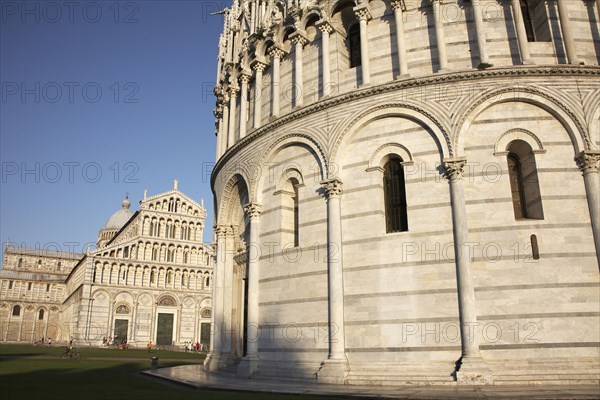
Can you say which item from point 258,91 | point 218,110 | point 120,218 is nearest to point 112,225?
point 120,218

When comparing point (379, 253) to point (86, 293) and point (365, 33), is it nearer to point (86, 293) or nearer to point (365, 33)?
point (365, 33)

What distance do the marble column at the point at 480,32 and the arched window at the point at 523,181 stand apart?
8.47ft

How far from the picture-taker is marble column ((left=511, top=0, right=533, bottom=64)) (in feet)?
45.5

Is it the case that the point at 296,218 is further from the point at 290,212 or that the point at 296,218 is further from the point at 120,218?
the point at 120,218

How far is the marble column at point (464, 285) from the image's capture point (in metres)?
11.7

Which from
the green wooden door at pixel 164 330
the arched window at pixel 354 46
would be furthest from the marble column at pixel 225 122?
the green wooden door at pixel 164 330

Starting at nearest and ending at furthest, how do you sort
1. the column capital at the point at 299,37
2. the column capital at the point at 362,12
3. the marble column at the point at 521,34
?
the marble column at the point at 521,34
the column capital at the point at 362,12
the column capital at the point at 299,37

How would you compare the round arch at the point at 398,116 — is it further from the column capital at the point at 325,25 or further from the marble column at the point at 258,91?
the marble column at the point at 258,91

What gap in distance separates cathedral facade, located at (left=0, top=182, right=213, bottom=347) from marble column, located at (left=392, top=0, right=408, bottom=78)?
5621cm

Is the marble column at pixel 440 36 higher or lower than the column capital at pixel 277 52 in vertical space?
lower

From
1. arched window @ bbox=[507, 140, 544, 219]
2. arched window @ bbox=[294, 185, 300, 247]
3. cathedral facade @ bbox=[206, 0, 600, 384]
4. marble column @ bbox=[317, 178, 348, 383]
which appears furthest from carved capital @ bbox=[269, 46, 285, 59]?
arched window @ bbox=[507, 140, 544, 219]

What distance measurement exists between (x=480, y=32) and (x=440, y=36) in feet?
3.68

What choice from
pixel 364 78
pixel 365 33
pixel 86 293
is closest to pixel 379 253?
pixel 364 78

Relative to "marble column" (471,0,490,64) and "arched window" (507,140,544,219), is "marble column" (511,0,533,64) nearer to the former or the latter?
"marble column" (471,0,490,64)
